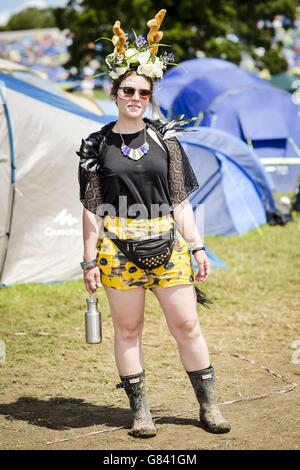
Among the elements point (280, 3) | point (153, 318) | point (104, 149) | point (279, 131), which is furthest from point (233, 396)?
point (280, 3)

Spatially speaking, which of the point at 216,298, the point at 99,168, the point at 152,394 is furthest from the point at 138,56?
the point at 216,298

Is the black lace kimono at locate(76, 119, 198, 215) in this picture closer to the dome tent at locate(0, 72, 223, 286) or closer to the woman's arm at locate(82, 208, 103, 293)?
the woman's arm at locate(82, 208, 103, 293)

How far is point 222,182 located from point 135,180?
787cm

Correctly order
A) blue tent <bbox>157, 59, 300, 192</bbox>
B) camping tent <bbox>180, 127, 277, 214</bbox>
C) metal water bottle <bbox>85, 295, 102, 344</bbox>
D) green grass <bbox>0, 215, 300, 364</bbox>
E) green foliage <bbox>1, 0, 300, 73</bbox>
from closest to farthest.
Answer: metal water bottle <bbox>85, 295, 102, 344</bbox>
green grass <bbox>0, 215, 300, 364</bbox>
camping tent <bbox>180, 127, 277, 214</bbox>
blue tent <bbox>157, 59, 300, 192</bbox>
green foliage <bbox>1, 0, 300, 73</bbox>

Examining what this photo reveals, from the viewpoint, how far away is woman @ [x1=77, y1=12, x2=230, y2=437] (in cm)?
445

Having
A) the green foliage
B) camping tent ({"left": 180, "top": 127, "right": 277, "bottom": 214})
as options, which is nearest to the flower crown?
camping tent ({"left": 180, "top": 127, "right": 277, "bottom": 214})

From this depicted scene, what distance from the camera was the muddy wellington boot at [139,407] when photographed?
4.53 metres

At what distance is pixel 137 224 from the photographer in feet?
14.7

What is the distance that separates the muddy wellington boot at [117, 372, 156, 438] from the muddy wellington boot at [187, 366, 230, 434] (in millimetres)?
278

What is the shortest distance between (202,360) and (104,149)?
47.8 inches

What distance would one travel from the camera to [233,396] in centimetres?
535

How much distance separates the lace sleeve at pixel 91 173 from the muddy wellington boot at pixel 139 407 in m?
0.90

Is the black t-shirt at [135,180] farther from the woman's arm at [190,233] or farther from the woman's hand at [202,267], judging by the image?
the woman's hand at [202,267]

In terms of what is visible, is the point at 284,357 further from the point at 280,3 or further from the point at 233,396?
the point at 280,3
